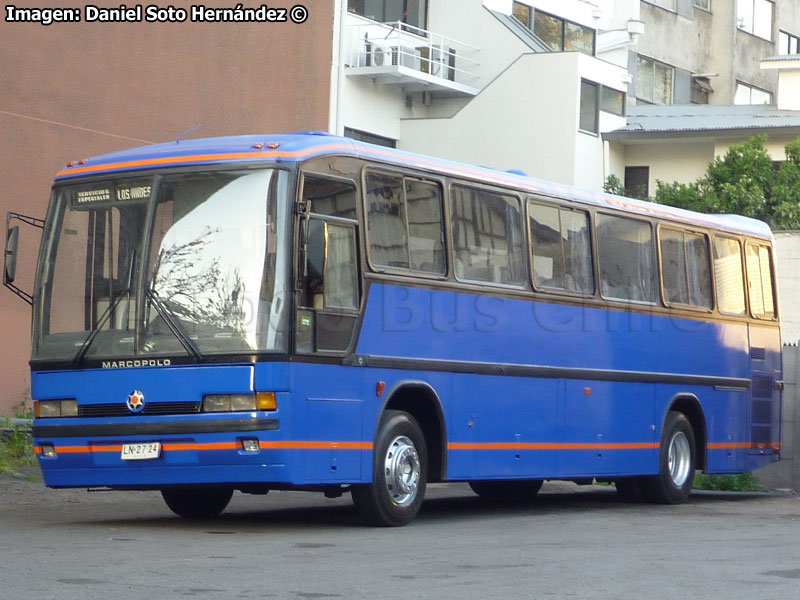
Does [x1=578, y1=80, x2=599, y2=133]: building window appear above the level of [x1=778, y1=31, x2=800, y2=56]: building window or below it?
below

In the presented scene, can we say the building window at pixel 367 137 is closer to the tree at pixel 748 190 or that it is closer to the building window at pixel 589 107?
the building window at pixel 589 107

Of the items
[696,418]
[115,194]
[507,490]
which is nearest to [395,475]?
[115,194]

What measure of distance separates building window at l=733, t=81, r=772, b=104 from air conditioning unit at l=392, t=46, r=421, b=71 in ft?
73.9

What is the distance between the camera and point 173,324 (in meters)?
12.1

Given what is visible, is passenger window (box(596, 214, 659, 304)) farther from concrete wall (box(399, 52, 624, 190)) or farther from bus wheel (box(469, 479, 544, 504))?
concrete wall (box(399, 52, 624, 190))

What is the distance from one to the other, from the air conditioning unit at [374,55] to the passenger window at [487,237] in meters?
19.2

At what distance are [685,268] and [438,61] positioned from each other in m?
19.5

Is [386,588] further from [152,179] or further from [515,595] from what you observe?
[152,179]

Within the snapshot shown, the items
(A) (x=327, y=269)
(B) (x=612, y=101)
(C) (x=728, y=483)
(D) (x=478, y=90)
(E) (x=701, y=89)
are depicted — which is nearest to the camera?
(A) (x=327, y=269)

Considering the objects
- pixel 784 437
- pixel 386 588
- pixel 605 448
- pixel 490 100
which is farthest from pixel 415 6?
pixel 386 588

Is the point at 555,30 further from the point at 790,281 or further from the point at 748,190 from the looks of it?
the point at 790,281

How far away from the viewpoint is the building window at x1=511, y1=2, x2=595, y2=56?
4056cm

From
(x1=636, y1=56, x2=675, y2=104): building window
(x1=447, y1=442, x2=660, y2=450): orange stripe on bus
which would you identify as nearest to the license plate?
(x1=447, y1=442, x2=660, y2=450): orange stripe on bus

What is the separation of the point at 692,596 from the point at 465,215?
6212 mm
